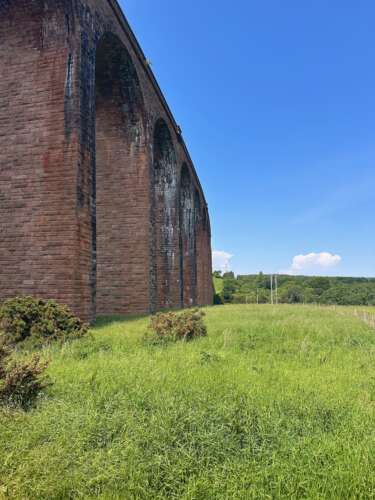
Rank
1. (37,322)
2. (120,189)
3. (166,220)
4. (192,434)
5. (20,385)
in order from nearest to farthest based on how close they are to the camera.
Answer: (192,434) < (20,385) < (37,322) < (120,189) < (166,220)

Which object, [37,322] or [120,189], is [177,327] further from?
[120,189]

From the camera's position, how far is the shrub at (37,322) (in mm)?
5195

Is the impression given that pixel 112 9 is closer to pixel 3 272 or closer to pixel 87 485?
pixel 3 272

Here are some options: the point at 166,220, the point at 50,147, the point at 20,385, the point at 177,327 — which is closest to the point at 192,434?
the point at 20,385

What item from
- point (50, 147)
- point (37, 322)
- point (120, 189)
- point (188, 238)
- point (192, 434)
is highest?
point (120, 189)

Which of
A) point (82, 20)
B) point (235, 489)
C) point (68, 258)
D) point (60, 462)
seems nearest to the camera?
point (235, 489)

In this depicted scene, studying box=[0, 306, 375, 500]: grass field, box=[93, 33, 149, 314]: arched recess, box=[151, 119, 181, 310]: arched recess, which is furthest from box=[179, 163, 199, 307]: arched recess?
box=[0, 306, 375, 500]: grass field

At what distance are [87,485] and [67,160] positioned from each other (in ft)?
20.4

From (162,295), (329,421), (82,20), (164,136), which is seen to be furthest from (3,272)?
(164,136)

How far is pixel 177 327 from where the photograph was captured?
5.86 m

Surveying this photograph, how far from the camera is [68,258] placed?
6.78m

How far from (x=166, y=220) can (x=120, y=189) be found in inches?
197

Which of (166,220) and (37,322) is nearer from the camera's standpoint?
(37,322)

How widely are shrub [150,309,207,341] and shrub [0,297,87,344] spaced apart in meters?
1.13
